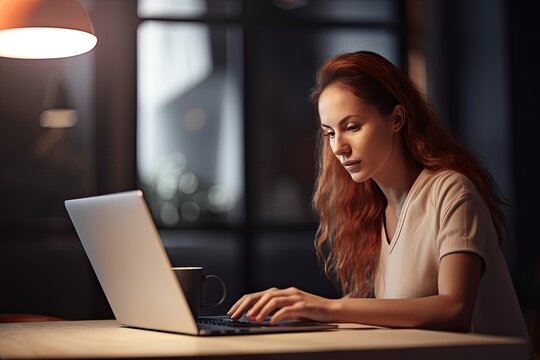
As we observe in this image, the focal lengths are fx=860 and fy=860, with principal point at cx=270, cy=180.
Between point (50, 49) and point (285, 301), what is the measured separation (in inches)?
52.6

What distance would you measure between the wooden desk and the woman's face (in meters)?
0.75

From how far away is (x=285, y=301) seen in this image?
1.62 m

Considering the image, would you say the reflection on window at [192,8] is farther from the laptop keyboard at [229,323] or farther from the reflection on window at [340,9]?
the laptop keyboard at [229,323]

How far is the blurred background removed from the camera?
14.8 ft

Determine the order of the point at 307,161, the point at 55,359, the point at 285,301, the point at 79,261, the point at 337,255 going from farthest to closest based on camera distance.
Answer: the point at 307,161 < the point at 79,261 < the point at 337,255 < the point at 285,301 < the point at 55,359

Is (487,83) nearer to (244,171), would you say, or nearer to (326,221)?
(244,171)

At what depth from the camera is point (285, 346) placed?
124cm

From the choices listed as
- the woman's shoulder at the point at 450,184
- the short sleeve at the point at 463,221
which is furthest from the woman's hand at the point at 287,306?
the woman's shoulder at the point at 450,184

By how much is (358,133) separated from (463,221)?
1.30 feet

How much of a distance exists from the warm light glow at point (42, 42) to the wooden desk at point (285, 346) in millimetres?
1248

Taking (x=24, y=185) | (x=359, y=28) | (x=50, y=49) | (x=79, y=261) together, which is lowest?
(x=79, y=261)

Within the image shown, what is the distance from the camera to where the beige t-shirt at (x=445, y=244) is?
1967 mm

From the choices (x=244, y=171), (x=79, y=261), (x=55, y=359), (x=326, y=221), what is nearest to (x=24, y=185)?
(x=79, y=261)

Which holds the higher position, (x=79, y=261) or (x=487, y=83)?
(x=487, y=83)
